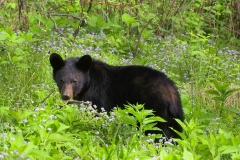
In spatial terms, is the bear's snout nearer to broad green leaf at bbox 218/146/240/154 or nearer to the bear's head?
the bear's head

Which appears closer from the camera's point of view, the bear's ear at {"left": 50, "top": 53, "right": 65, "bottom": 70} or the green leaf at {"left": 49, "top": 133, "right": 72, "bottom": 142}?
the green leaf at {"left": 49, "top": 133, "right": 72, "bottom": 142}

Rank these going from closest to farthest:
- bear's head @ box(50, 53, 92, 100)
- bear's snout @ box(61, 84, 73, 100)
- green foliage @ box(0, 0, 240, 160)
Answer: green foliage @ box(0, 0, 240, 160) < bear's snout @ box(61, 84, 73, 100) < bear's head @ box(50, 53, 92, 100)

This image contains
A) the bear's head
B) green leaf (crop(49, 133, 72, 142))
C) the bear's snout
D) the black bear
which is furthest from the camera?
the bear's head

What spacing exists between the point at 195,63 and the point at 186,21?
60.1 inches

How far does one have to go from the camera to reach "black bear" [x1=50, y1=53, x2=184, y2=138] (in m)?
6.35

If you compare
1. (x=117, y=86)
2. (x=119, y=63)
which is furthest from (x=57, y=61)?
(x=119, y=63)

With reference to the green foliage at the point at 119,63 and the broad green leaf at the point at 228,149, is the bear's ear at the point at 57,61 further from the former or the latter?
the broad green leaf at the point at 228,149

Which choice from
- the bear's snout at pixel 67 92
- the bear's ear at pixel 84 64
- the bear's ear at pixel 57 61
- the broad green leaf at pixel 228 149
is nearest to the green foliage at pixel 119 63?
the broad green leaf at pixel 228 149

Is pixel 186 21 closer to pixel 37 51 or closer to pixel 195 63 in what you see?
pixel 195 63

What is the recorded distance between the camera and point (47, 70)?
7852mm

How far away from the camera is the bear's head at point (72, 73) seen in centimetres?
692

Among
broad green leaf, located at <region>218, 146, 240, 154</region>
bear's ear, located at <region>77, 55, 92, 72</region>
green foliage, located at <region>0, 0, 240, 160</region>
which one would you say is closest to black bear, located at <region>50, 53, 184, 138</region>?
bear's ear, located at <region>77, 55, 92, 72</region>

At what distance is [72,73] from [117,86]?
0.57 m

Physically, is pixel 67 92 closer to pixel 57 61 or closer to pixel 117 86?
pixel 57 61
